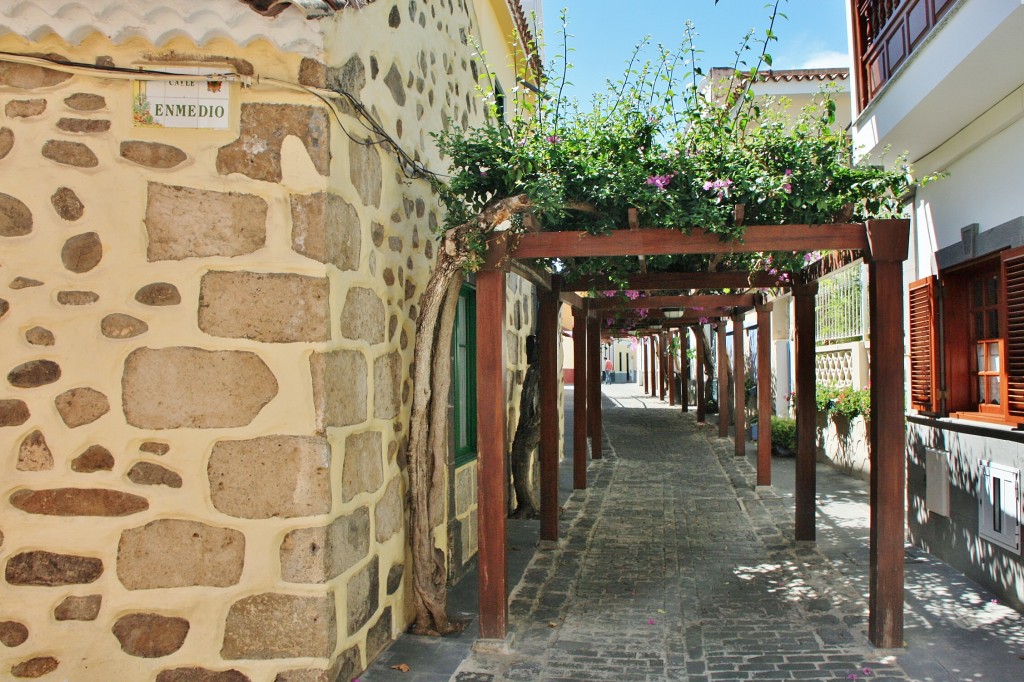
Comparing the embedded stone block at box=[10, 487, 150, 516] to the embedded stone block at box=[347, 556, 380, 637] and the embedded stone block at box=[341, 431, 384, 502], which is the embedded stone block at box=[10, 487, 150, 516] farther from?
the embedded stone block at box=[347, 556, 380, 637]

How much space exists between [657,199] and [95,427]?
9.24ft

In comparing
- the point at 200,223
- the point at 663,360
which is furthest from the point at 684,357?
the point at 200,223

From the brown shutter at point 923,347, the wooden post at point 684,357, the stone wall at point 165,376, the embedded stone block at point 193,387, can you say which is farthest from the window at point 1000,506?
the wooden post at point 684,357

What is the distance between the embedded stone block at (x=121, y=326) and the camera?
3.26 metres

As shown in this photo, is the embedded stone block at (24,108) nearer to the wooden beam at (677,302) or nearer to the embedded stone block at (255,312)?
the embedded stone block at (255,312)

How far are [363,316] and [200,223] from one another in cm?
83

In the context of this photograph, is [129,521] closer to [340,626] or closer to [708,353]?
[340,626]

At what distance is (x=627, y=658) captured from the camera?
157 inches

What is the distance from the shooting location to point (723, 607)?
15.6ft

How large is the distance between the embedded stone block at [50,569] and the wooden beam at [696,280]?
420cm

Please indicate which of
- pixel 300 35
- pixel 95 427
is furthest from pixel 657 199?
pixel 95 427

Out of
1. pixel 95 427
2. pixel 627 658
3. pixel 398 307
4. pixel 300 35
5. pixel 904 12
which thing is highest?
pixel 904 12

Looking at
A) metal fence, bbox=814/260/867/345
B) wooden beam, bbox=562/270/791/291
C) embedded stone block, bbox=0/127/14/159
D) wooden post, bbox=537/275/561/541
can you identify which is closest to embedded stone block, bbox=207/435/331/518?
embedded stone block, bbox=0/127/14/159

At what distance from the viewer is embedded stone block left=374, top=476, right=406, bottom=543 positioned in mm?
3912
